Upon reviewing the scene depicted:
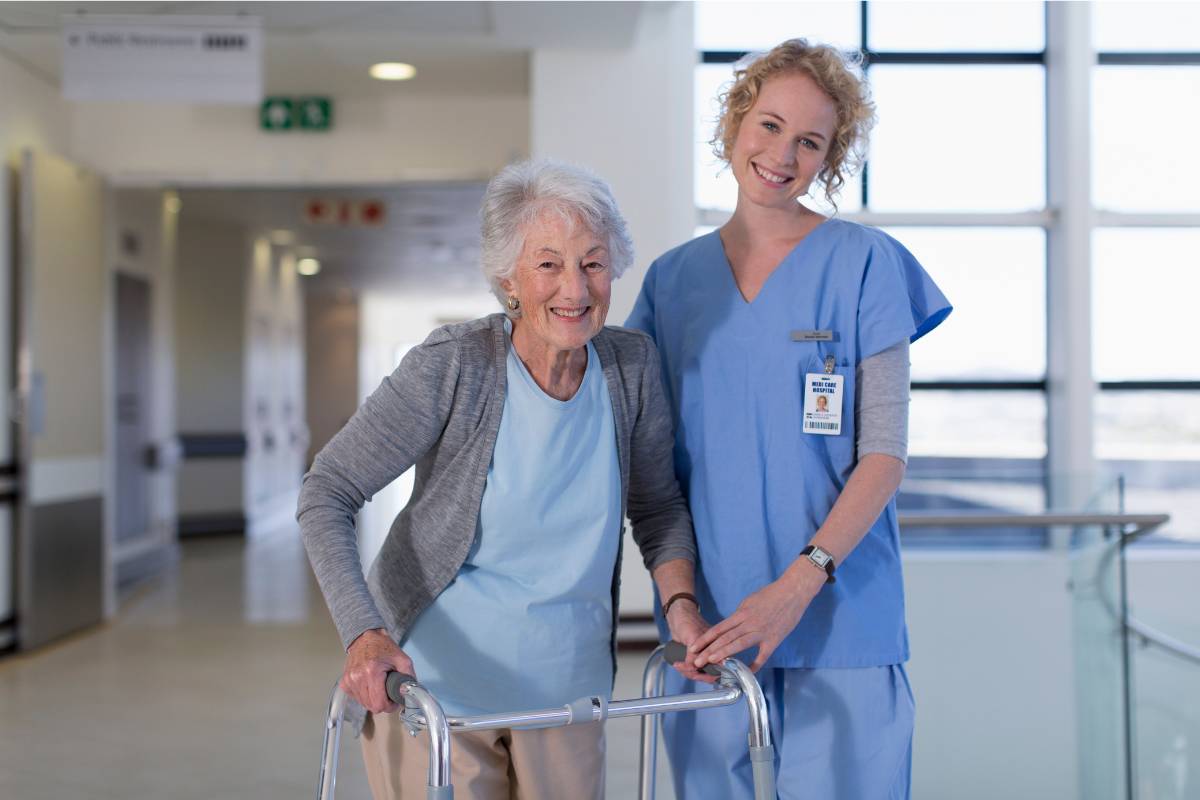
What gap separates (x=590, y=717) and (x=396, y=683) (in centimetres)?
24

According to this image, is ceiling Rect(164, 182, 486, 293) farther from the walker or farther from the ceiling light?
the walker

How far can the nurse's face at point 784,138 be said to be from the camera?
1.67m

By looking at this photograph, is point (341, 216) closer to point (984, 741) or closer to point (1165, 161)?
point (1165, 161)

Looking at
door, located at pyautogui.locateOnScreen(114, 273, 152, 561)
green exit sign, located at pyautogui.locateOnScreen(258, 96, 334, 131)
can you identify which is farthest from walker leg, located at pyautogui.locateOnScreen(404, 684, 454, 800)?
door, located at pyautogui.locateOnScreen(114, 273, 152, 561)

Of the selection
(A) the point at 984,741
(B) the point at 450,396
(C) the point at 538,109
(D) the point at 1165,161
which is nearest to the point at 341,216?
(C) the point at 538,109

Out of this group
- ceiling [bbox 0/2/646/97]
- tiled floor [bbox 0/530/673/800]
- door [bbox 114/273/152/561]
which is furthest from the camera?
door [bbox 114/273/152/561]

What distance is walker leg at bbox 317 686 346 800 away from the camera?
1505 mm

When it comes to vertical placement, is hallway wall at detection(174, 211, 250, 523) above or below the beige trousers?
above

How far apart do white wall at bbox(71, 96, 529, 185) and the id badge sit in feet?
16.6

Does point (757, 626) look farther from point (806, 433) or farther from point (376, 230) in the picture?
point (376, 230)

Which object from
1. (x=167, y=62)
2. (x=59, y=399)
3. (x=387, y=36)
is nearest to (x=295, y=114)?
(x=387, y=36)

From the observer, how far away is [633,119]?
549cm

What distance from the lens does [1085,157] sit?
5.83 metres

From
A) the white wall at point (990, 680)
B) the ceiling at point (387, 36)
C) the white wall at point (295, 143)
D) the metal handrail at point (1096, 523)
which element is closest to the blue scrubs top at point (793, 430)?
the metal handrail at point (1096, 523)
